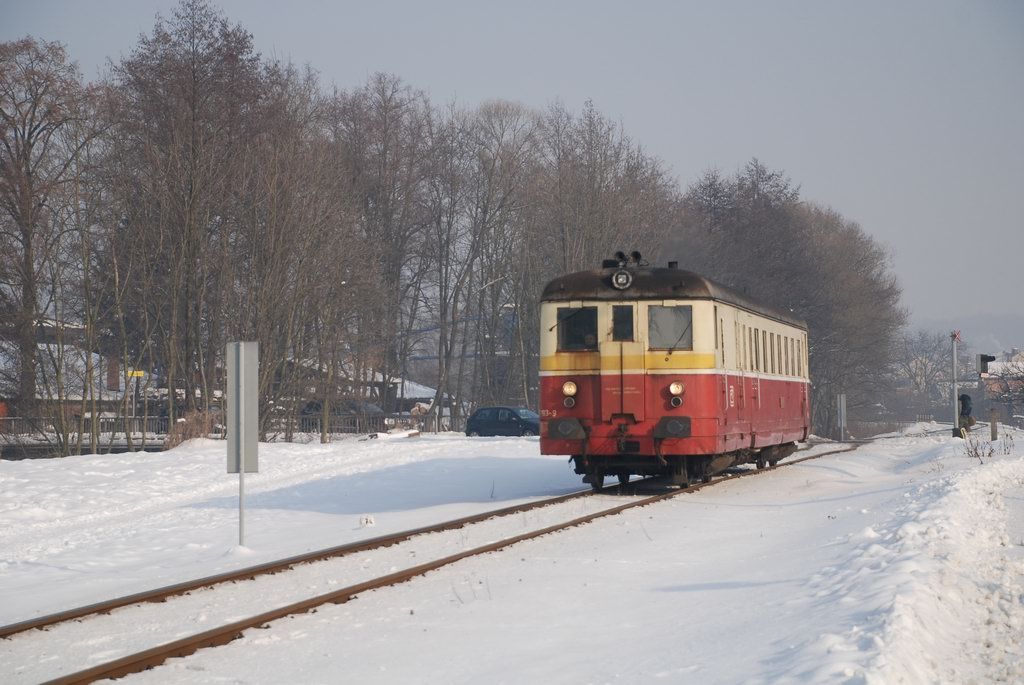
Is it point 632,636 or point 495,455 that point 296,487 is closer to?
point 495,455

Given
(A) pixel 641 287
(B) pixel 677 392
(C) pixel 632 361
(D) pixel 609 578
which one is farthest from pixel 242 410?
(A) pixel 641 287

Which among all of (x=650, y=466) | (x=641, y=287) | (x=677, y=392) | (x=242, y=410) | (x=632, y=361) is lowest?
(x=650, y=466)

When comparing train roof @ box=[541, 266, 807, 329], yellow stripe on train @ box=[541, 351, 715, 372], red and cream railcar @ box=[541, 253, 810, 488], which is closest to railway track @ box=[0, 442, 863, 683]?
red and cream railcar @ box=[541, 253, 810, 488]

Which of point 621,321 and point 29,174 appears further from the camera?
point 29,174

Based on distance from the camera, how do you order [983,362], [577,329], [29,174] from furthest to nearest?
[29,174]
[983,362]
[577,329]

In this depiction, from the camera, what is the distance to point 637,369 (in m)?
17.1

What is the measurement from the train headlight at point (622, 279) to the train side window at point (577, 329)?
47cm

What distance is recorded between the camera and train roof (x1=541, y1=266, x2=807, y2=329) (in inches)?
683

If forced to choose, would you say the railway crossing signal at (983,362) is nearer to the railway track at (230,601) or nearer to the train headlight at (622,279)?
the train headlight at (622,279)

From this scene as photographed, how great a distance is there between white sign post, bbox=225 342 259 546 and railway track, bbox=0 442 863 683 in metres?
1.82

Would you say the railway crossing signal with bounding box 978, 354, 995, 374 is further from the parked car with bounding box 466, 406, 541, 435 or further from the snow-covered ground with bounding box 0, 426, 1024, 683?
the parked car with bounding box 466, 406, 541, 435

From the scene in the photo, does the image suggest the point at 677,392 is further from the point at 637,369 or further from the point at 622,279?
the point at 622,279

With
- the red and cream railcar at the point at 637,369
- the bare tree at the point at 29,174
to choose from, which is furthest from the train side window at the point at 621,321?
the bare tree at the point at 29,174

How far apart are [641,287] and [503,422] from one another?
27.2 metres
